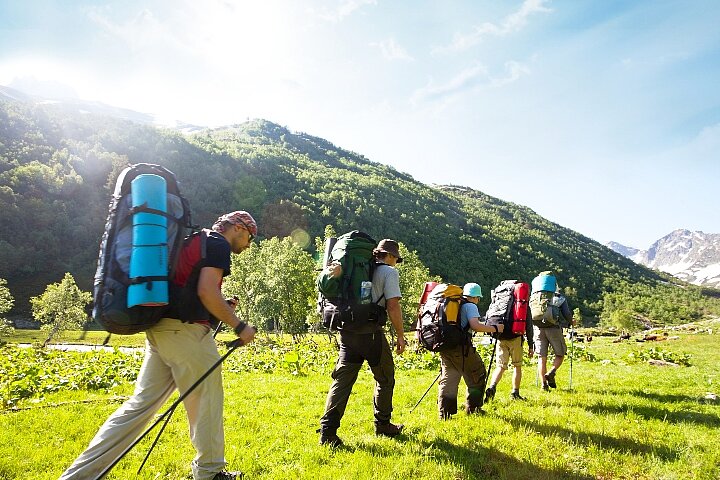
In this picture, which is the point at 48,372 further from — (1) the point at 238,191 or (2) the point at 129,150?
(2) the point at 129,150

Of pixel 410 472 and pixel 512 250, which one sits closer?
pixel 410 472

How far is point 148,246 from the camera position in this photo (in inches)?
148

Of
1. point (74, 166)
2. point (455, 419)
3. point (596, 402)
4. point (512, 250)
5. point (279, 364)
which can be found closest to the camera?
point (455, 419)

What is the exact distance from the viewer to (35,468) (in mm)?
5340

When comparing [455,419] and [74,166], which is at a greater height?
[74,166]

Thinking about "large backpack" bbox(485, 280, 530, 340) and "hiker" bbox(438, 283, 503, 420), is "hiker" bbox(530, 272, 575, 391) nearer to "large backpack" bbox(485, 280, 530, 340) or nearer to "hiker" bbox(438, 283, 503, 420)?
"large backpack" bbox(485, 280, 530, 340)

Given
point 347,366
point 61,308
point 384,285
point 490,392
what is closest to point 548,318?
point 490,392

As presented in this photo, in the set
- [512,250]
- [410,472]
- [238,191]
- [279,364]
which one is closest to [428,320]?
[410,472]

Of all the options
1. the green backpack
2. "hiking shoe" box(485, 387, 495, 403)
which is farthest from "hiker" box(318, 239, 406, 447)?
the green backpack

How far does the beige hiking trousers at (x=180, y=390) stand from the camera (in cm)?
395

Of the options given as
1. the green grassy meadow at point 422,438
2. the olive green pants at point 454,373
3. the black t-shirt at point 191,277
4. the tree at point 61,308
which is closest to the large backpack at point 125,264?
the black t-shirt at point 191,277

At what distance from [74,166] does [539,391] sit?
185320 millimetres

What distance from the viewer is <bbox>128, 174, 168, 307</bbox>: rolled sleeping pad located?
12.0 feet

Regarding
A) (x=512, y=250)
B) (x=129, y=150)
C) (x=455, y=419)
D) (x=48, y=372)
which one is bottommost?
(x=48, y=372)
